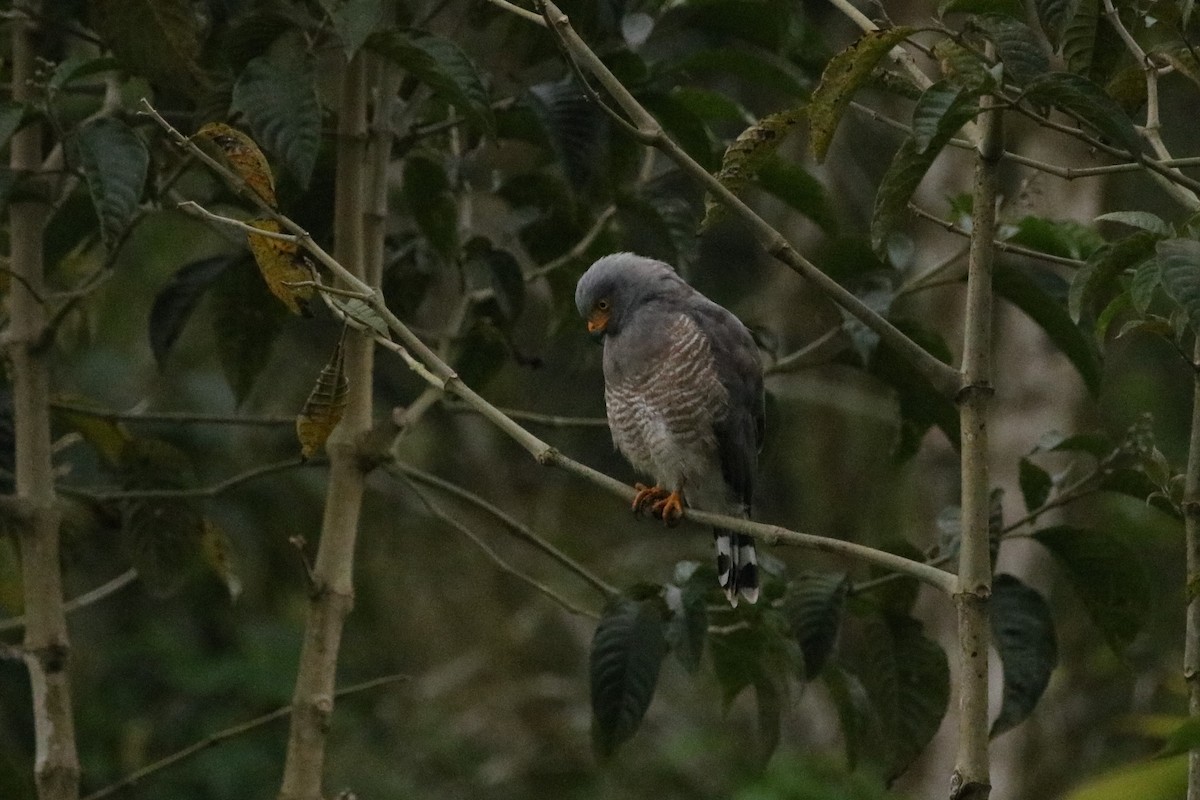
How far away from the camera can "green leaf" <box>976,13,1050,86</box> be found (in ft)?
6.91

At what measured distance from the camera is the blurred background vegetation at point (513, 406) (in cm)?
309

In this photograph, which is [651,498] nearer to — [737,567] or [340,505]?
[737,567]

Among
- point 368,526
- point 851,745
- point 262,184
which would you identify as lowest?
point 851,745

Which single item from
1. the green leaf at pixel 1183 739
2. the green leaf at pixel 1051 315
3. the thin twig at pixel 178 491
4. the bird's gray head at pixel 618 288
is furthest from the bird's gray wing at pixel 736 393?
the green leaf at pixel 1183 739

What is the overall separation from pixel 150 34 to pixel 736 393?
1.41 metres

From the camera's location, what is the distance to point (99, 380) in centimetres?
593

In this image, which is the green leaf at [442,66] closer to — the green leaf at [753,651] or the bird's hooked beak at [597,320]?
the bird's hooked beak at [597,320]

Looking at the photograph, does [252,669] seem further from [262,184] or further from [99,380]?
[262,184]

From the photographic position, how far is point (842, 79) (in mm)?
2092

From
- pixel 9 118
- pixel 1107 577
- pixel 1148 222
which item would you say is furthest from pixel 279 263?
pixel 1107 577

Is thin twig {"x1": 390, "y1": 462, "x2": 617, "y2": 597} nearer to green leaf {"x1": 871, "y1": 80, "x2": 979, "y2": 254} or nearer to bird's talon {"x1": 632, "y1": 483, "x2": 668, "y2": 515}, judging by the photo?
bird's talon {"x1": 632, "y1": 483, "x2": 668, "y2": 515}

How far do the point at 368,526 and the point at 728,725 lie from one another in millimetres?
2513

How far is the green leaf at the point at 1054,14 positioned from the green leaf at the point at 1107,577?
3.32 ft

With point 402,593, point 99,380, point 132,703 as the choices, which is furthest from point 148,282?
point 402,593
